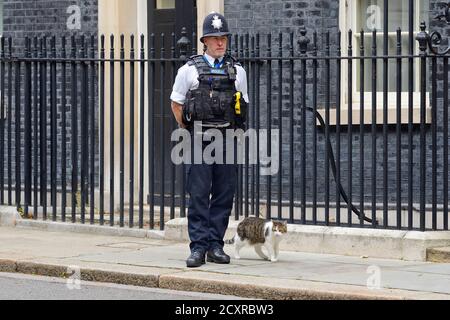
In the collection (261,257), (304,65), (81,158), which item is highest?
(304,65)

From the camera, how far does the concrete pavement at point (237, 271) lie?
9391 mm

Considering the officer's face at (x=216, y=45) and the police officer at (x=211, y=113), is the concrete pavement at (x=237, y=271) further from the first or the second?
the officer's face at (x=216, y=45)

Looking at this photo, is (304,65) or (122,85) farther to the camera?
(122,85)

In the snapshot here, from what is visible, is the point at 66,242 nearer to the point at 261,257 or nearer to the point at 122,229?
the point at 122,229

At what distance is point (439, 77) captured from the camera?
12.5 metres

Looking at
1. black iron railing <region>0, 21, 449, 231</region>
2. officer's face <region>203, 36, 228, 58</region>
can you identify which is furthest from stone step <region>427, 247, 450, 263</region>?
officer's face <region>203, 36, 228, 58</region>

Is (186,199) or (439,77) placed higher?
(439,77)

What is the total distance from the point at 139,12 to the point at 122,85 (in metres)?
2.46

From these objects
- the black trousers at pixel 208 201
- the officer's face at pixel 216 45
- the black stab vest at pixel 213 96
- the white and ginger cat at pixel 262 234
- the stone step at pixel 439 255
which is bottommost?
the stone step at pixel 439 255

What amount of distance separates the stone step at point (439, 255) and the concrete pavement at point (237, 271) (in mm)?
102

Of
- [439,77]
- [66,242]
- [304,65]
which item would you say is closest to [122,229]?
[66,242]

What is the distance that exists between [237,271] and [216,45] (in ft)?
6.24

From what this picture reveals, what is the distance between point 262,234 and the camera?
10820 millimetres

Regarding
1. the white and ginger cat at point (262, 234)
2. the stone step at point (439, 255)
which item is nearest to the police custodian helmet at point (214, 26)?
the white and ginger cat at point (262, 234)
